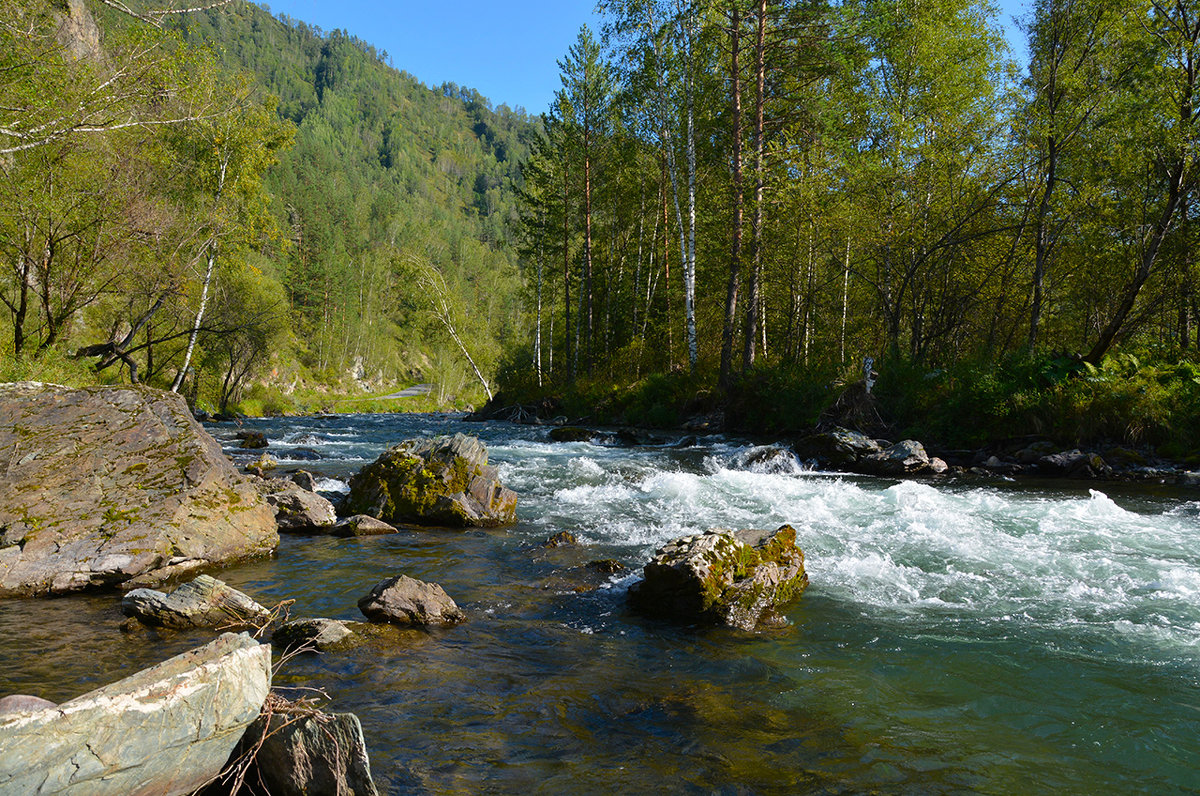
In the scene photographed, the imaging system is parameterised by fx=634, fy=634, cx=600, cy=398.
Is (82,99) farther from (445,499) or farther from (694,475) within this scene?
(694,475)

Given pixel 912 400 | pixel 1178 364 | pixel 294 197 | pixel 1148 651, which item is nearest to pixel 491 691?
pixel 1148 651


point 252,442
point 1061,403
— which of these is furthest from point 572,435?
point 1061,403

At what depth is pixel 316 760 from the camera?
3088mm

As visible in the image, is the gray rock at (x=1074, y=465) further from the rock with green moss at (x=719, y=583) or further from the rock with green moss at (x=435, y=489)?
the rock with green moss at (x=435, y=489)

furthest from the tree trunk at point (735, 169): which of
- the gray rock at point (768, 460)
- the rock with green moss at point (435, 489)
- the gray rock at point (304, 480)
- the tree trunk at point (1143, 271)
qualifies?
the gray rock at point (304, 480)

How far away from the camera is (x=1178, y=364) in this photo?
49.3 feet

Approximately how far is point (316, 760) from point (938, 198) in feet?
78.3

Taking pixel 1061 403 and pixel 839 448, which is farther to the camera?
pixel 839 448

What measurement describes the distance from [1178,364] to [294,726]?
1946cm

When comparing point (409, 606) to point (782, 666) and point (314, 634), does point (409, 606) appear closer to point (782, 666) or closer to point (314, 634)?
point (314, 634)

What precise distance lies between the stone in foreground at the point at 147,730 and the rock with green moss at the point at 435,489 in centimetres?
669

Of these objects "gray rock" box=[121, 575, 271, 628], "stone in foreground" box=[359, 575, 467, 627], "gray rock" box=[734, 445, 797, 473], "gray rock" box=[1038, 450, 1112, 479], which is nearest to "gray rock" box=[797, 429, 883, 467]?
"gray rock" box=[734, 445, 797, 473]

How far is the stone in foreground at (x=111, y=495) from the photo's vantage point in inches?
259

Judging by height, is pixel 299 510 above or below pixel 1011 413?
below
